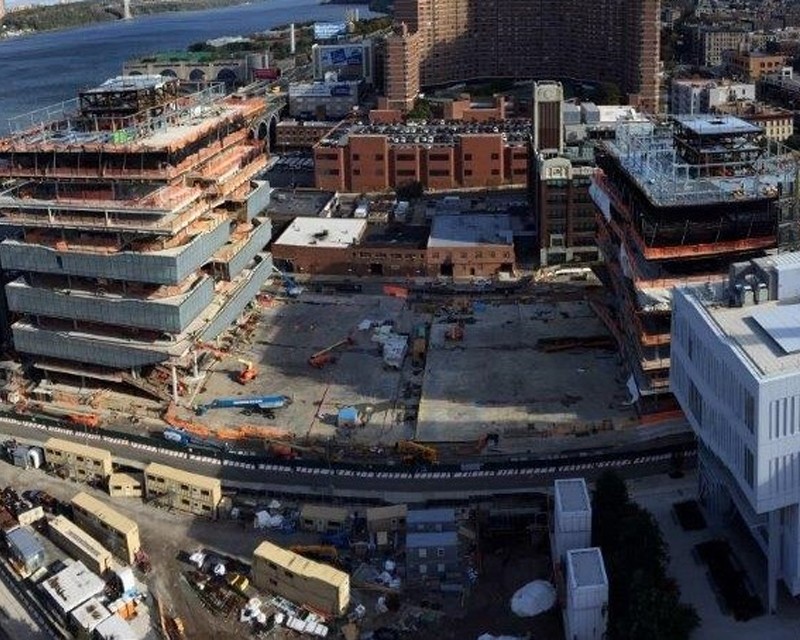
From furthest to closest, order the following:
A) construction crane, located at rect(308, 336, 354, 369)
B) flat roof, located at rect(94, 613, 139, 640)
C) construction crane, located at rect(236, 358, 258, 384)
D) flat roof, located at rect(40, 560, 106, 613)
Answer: construction crane, located at rect(308, 336, 354, 369), construction crane, located at rect(236, 358, 258, 384), flat roof, located at rect(40, 560, 106, 613), flat roof, located at rect(94, 613, 139, 640)

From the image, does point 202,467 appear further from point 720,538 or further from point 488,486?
point 720,538

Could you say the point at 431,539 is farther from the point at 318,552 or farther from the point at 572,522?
the point at 572,522

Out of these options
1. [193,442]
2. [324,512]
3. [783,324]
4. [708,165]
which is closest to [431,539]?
[324,512]

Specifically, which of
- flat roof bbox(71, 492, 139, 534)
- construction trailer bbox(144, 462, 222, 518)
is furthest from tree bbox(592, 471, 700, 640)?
flat roof bbox(71, 492, 139, 534)

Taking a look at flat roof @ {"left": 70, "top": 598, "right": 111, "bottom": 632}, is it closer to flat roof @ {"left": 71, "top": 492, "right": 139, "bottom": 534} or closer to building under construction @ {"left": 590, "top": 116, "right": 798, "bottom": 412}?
flat roof @ {"left": 71, "top": 492, "right": 139, "bottom": 534}

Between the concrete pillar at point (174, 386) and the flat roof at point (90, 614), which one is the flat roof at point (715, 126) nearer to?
the concrete pillar at point (174, 386)

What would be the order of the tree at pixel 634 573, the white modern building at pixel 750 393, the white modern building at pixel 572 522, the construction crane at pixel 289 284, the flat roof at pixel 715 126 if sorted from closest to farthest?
the tree at pixel 634 573 < the white modern building at pixel 750 393 < the white modern building at pixel 572 522 < the flat roof at pixel 715 126 < the construction crane at pixel 289 284

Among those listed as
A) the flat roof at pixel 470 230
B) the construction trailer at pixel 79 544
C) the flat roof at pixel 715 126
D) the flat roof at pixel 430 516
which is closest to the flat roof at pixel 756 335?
the flat roof at pixel 430 516
